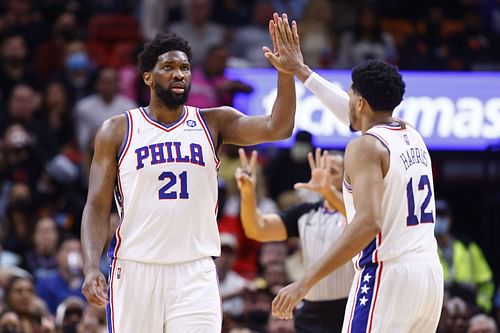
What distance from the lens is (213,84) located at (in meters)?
14.4

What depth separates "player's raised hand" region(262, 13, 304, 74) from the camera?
279 inches

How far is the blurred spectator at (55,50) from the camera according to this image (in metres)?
15.2

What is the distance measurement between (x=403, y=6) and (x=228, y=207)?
5239mm

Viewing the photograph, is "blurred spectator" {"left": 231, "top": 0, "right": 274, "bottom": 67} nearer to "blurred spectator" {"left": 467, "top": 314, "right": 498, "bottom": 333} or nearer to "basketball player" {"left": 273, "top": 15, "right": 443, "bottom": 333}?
"blurred spectator" {"left": 467, "top": 314, "right": 498, "bottom": 333}

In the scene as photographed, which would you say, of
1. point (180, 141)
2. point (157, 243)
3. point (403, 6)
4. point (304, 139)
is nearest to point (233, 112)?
point (180, 141)

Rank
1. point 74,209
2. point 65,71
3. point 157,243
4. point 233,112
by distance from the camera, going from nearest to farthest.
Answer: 1. point 157,243
2. point 233,112
3. point 74,209
4. point 65,71

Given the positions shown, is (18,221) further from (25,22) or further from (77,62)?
(25,22)

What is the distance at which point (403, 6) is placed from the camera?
55.0 feet

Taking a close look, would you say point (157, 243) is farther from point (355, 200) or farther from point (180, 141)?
point (355, 200)

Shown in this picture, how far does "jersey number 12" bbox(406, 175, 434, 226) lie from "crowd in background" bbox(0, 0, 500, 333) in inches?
131

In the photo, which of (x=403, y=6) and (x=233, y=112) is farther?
(x=403, y=6)

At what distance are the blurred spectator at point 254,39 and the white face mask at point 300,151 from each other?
2111 millimetres

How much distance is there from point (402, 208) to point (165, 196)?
4.64 ft

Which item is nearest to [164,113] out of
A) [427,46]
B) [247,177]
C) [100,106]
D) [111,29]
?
[247,177]
